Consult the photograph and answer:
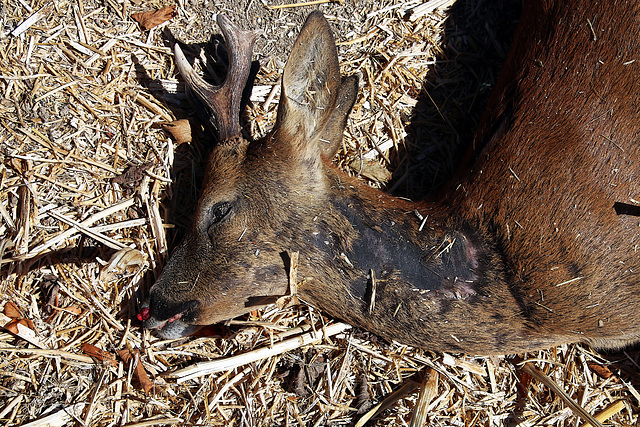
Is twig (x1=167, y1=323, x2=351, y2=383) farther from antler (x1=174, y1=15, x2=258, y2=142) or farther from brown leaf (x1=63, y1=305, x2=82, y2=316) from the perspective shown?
antler (x1=174, y1=15, x2=258, y2=142)

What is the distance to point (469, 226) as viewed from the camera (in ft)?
10.1

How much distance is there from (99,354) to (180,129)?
65.2 inches

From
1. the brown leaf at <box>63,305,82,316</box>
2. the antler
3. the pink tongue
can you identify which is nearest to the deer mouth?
the pink tongue

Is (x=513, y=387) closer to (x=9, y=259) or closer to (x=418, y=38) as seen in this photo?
(x=418, y=38)

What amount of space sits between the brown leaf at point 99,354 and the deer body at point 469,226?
582 millimetres

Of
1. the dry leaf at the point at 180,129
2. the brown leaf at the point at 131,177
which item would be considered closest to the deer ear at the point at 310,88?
the dry leaf at the point at 180,129

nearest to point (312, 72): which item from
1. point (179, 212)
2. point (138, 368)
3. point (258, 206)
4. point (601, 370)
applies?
A: point (258, 206)

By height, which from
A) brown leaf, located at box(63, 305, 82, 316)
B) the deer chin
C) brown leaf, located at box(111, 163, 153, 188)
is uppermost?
brown leaf, located at box(111, 163, 153, 188)

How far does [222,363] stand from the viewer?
3.51 meters

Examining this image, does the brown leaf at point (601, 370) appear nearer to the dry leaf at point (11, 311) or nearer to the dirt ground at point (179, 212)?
the dirt ground at point (179, 212)

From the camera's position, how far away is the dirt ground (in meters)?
3.56

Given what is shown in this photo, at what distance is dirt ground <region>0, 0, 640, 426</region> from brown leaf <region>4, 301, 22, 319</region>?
0.01m

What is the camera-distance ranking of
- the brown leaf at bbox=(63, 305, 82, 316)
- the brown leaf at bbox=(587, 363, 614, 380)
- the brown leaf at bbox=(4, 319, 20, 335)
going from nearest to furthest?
the brown leaf at bbox=(4, 319, 20, 335), the brown leaf at bbox=(63, 305, 82, 316), the brown leaf at bbox=(587, 363, 614, 380)

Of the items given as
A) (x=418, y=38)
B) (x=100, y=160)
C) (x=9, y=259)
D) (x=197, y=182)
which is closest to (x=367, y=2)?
(x=418, y=38)
